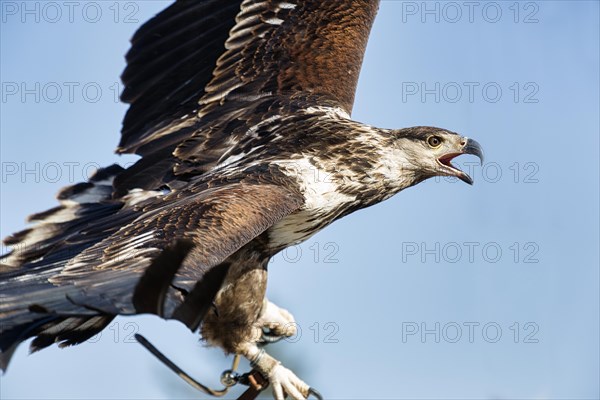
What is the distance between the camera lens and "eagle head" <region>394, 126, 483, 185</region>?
8.64m

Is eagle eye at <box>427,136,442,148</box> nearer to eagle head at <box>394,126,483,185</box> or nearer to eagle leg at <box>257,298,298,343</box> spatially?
eagle head at <box>394,126,483,185</box>

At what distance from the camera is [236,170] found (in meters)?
8.38

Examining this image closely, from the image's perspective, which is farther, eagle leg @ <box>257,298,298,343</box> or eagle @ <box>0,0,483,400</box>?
eagle leg @ <box>257,298,298,343</box>

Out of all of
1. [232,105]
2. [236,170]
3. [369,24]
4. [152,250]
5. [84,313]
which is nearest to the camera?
[84,313]

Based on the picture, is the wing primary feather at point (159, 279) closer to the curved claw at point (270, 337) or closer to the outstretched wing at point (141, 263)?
the outstretched wing at point (141, 263)

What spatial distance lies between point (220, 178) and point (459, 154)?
1.57m

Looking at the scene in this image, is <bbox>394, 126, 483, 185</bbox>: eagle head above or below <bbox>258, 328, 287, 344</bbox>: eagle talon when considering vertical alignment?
Result: above

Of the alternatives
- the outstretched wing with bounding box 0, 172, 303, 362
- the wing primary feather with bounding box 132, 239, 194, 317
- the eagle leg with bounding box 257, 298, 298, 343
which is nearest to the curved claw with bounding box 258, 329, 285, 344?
the eagle leg with bounding box 257, 298, 298, 343

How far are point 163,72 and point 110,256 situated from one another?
2.75 m

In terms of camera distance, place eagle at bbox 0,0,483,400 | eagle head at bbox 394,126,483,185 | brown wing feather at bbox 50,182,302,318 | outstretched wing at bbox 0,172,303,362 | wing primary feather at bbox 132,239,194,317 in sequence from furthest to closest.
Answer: eagle head at bbox 394,126,483,185
eagle at bbox 0,0,483,400
brown wing feather at bbox 50,182,302,318
outstretched wing at bbox 0,172,303,362
wing primary feather at bbox 132,239,194,317

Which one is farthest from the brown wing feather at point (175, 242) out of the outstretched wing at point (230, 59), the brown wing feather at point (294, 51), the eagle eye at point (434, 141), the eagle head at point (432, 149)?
the brown wing feather at point (294, 51)

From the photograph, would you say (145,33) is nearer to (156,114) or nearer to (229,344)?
(156,114)

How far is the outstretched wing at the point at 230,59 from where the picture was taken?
30.8 ft

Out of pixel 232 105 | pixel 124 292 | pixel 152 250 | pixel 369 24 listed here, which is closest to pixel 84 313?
pixel 124 292
